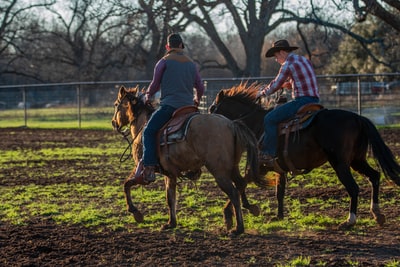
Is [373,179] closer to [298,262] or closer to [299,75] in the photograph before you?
[299,75]

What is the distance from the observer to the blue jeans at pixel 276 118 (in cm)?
834

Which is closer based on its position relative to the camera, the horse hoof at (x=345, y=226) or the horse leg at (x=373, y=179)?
the horse hoof at (x=345, y=226)

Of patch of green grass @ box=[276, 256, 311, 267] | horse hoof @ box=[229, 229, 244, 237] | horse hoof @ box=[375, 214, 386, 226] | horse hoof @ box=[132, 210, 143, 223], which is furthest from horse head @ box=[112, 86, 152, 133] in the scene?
patch of green grass @ box=[276, 256, 311, 267]

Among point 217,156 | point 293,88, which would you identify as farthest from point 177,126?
point 293,88

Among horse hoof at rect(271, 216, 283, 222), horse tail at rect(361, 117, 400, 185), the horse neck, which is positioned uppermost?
the horse neck

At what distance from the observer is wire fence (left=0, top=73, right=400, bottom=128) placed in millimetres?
24875

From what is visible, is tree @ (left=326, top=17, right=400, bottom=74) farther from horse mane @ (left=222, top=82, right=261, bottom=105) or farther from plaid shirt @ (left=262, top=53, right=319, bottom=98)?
plaid shirt @ (left=262, top=53, right=319, bottom=98)

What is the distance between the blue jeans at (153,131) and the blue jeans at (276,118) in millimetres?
1284

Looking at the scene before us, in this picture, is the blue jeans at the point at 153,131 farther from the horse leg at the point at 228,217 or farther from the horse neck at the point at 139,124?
the horse leg at the point at 228,217

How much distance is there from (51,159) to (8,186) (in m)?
4.70

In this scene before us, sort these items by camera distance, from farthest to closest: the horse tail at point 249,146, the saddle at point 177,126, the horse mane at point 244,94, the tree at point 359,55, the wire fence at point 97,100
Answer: the tree at point 359,55, the wire fence at point 97,100, the horse mane at point 244,94, the saddle at point 177,126, the horse tail at point 249,146

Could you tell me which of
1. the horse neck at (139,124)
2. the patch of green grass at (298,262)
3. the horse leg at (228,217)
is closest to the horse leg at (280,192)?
the horse leg at (228,217)

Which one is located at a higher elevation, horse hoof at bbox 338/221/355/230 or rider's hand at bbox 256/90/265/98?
rider's hand at bbox 256/90/265/98

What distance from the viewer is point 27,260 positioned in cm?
642
